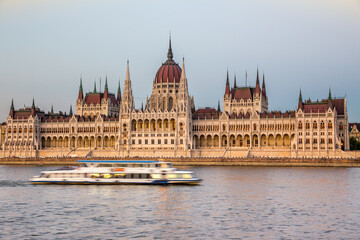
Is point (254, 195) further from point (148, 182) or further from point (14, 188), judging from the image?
point (14, 188)

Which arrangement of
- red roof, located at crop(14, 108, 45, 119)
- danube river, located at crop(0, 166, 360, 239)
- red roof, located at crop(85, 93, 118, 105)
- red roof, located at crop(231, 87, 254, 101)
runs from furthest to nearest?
red roof, located at crop(85, 93, 118, 105)
red roof, located at crop(14, 108, 45, 119)
red roof, located at crop(231, 87, 254, 101)
danube river, located at crop(0, 166, 360, 239)

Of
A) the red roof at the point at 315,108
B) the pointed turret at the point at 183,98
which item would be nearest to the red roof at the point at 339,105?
the red roof at the point at 315,108

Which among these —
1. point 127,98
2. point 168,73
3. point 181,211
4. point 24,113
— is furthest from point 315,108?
point 181,211

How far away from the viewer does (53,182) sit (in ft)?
229

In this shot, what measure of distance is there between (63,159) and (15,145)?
1154 inches

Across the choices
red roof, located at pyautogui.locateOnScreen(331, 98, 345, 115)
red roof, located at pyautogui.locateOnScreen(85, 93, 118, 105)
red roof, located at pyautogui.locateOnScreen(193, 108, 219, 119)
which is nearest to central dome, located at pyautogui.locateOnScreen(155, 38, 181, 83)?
red roof, located at pyautogui.locateOnScreen(193, 108, 219, 119)

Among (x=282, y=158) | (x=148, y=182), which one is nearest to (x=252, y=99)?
(x=282, y=158)

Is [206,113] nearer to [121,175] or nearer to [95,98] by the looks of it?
[95,98]

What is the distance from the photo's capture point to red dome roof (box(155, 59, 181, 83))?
6407 inches

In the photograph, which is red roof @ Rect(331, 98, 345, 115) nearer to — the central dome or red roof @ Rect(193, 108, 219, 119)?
red roof @ Rect(193, 108, 219, 119)

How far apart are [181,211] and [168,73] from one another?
118 meters

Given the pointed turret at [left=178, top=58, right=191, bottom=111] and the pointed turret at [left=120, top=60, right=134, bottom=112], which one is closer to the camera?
the pointed turret at [left=178, top=58, right=191, bottom=111]

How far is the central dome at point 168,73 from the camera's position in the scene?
534 ft

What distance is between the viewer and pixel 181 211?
158ft
